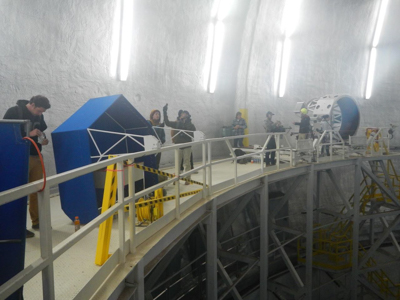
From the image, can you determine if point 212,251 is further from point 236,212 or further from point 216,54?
point 216,54

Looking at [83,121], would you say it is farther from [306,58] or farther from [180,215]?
[306,58]

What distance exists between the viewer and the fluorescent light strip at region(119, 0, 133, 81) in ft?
26.0

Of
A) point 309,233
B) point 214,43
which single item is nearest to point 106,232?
point 309,233

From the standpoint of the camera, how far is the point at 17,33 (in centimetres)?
584

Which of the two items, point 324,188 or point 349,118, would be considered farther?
point 324,188

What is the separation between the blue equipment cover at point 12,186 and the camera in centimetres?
217

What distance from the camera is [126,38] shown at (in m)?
8.05

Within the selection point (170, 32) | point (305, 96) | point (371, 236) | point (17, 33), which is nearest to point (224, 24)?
point (170, 32)

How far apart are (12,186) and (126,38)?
6597 mm

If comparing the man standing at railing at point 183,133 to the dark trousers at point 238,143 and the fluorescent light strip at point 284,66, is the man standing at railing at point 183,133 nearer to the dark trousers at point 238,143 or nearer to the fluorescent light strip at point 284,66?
the dark trousers at point 238,143

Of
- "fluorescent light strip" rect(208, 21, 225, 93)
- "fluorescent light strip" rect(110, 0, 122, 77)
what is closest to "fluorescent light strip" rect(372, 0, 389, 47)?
"fluorescent light strip" rect(208, 21, 225, 93)

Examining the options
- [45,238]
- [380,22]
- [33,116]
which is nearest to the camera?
[45,238]

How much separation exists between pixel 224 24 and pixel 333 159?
5.75 meters

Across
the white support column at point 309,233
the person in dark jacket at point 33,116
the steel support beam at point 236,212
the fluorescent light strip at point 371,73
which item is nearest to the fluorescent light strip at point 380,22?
the fluorescent light strip at point 371,73
